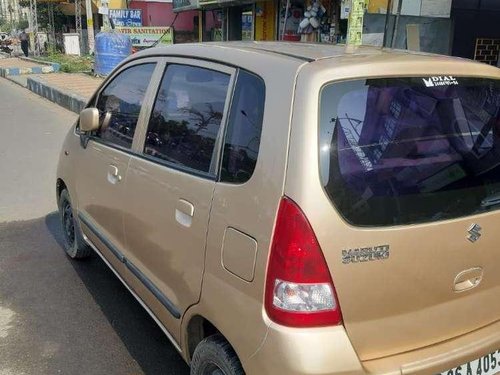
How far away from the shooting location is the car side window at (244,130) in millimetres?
1989

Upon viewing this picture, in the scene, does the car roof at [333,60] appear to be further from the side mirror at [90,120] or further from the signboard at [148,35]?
the signboard at [148,35]

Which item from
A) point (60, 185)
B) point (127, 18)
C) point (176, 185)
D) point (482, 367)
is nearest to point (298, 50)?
point (176, 185)

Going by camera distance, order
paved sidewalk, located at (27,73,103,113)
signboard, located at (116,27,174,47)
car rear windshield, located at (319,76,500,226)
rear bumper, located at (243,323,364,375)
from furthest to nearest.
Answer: signboard, located at (116,27,174,47) < paved sidewalk, located at (27,73,103,113) < car rear windshield, located at (319,76,500,226) < rear bumper, located at (243,323,364,375)

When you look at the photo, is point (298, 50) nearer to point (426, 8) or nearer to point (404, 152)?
point (404, 152)

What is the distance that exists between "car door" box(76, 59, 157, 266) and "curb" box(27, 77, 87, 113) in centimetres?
724

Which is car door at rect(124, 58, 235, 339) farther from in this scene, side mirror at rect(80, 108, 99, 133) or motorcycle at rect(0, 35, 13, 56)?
motorcycle at rect(0, 35, 13, 56)

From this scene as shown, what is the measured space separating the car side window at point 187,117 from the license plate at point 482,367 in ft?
4.11

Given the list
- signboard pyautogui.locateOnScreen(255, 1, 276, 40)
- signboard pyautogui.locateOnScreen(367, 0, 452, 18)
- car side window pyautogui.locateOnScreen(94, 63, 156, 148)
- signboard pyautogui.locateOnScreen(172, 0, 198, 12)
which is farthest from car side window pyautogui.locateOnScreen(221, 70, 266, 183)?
signboard pyautogui.locateOnScreen(172, 0, 198, 12)

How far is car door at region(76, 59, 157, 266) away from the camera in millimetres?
2990

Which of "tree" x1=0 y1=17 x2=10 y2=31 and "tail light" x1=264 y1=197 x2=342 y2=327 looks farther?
"tree" x1=0 y1=17 x2=10 y2=31

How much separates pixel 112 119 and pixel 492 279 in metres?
2.38

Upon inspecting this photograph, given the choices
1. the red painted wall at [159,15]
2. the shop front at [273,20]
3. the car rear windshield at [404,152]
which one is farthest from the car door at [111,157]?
the red painted wall at [159,15]

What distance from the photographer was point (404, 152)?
1957mm

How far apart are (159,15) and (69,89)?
14799mm
